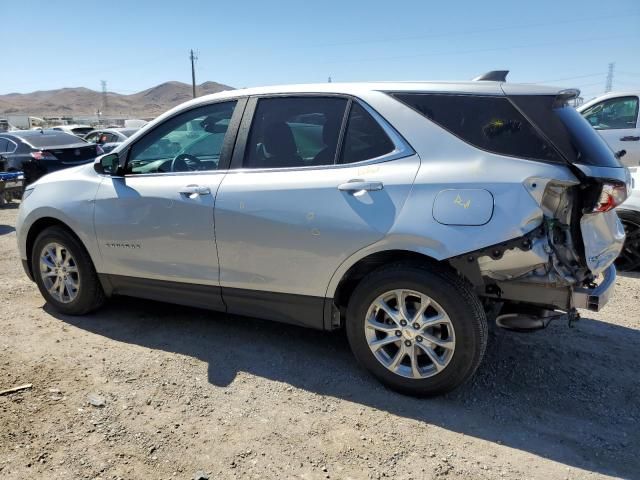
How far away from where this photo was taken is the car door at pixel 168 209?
3553 millimetres

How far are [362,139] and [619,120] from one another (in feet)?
22.9

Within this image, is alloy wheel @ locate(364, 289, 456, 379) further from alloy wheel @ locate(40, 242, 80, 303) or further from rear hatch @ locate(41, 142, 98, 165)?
rear hatch @ locate(41, 142, 98, 165)

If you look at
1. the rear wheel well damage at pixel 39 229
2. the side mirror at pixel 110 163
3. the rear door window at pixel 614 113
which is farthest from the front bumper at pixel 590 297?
the rear door window at pixel 614 113

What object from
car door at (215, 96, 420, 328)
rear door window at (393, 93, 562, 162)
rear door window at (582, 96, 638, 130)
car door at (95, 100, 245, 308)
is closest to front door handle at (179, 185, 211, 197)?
car door at (95, 100, 245, 308)

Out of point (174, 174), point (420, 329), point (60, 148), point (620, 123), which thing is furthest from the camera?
point (60, 148)

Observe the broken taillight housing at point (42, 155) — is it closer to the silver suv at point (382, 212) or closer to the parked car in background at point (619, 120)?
the silver suv at point (382, 212)

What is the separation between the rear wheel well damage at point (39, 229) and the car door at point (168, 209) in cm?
44

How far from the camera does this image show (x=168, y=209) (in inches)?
143

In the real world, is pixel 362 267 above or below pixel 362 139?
below

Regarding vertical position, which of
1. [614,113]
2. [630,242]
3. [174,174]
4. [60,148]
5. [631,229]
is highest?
[614,113]

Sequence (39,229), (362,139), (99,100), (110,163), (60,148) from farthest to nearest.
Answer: (99,100) < (60,148) < (39,229) < (110,163) < (362,139)

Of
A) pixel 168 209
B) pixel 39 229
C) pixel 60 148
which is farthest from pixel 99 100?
pixel 168 209

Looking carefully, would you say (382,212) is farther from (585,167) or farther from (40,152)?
(40,152)

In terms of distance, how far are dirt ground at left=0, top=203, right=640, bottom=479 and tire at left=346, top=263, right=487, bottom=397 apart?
18cm
